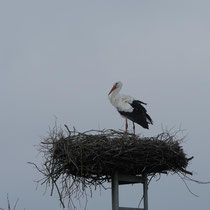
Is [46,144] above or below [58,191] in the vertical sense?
above

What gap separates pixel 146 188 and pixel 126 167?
1.90 feet

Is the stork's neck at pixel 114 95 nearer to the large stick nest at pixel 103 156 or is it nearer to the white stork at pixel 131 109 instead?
the white stork at pixel 131 109

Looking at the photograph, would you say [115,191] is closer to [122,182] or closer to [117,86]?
[122,182]

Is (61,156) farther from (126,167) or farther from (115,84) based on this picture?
(115,84)

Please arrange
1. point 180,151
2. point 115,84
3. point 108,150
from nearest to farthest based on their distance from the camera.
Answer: point 108,150, point 180,151, point 115,84

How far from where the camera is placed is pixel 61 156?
6.72 meters

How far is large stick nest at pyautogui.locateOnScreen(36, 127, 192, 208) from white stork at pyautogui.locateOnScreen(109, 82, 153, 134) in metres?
1.39

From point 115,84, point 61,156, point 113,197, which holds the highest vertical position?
point 115,84

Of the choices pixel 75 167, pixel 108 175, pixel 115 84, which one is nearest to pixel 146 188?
pixel 108 175

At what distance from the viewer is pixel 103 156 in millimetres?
6602

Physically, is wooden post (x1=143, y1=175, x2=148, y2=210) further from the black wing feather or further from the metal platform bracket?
the black wing feather

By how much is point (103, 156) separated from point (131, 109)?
2.14 meters

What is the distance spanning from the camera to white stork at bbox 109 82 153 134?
27.8 ft

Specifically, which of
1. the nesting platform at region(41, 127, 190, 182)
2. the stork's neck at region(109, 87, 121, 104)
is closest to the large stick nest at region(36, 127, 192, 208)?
the nesting platform at region(41, 127, 190, 182)
